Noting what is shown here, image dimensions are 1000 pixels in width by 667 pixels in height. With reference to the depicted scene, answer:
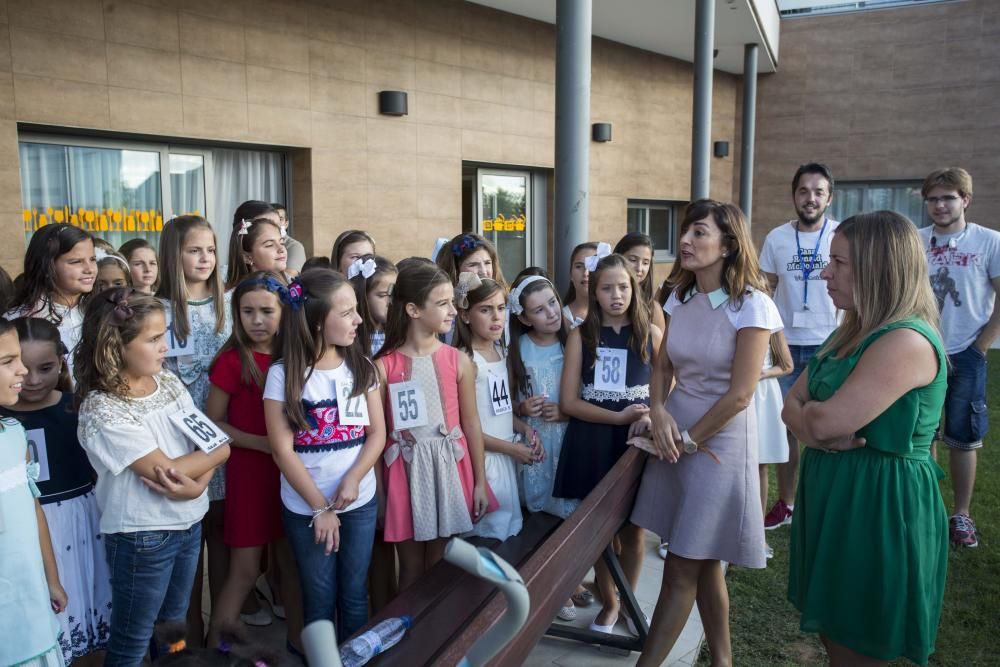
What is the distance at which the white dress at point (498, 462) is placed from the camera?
300 centimetres

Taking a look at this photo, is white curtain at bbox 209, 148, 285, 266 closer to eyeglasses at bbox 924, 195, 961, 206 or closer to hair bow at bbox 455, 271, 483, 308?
hair bow at bbox 455, 271, 483, 308

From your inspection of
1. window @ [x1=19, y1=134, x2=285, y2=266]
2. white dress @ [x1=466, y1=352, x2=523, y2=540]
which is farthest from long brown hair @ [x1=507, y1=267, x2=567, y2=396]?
window @ [x1=19, y1=134, x2=285, y2=266]

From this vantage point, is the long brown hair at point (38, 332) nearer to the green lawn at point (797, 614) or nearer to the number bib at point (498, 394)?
the number bib at point (498, 394)

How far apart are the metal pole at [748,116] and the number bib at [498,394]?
9646 millimetres

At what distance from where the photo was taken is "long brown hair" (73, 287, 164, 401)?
2.17 m

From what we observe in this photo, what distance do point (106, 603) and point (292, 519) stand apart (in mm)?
660

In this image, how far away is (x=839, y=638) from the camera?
2.09m

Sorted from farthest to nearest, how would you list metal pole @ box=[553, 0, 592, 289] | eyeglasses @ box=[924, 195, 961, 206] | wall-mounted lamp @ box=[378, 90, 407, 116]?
wall-mounted lamp @ box=[378, 90, 407, 116]
metal pole @ box=[553, 0, 592, 289]
eyeglasses @ box=[924, 195, 961, 206]

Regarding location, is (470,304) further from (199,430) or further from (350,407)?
(199,430)

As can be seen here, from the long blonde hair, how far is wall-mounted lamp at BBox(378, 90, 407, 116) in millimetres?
6918

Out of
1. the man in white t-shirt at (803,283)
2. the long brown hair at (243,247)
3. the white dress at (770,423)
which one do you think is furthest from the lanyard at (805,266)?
the long brown hair at (243,247)

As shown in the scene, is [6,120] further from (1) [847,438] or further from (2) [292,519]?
(1) [847,438]

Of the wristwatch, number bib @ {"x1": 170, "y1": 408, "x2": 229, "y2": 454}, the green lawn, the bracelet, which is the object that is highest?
number bib @ {"x1": 170, "y1": 408, "x2": 229, "y2": 454}

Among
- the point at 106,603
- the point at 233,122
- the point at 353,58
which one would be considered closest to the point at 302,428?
the point at 106,603
